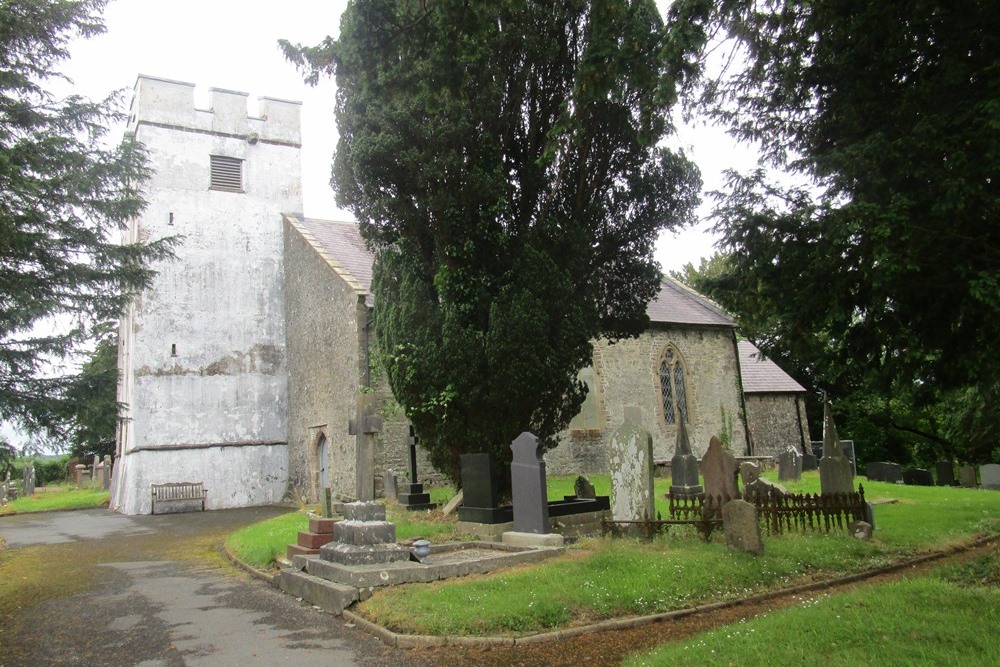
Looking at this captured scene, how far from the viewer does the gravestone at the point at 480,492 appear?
450 inches

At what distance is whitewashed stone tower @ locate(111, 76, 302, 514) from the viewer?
2202 cm

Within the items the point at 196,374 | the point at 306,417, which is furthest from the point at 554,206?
the point at 196,374

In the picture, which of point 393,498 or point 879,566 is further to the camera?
point 393,498

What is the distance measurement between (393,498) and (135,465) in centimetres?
961

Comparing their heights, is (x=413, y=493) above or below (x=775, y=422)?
below

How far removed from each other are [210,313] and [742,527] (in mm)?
19225

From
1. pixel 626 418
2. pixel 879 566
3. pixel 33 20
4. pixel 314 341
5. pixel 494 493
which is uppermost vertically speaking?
pixel 33 20

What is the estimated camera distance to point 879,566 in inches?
353

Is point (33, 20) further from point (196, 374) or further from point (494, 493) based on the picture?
point (196, 374)

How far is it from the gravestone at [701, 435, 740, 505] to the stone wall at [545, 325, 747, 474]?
10703mm

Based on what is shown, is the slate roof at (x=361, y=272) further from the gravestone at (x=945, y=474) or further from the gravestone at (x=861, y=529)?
the gravestone at (x=861, y=529)

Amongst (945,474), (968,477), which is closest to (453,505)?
(968,477)

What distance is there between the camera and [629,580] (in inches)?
301

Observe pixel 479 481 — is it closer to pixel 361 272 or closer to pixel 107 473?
pixel 361 272
